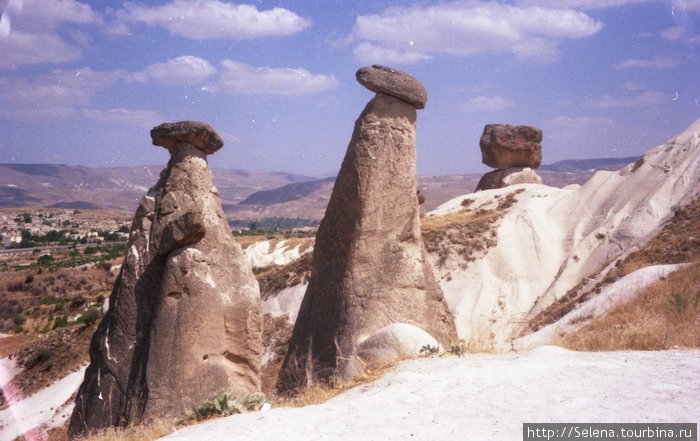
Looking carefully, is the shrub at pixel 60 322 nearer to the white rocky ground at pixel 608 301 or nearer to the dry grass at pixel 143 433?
the white rocky ground at pixel 608 301

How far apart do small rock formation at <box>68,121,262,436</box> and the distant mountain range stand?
3043 inches

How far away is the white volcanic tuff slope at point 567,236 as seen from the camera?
690 inches

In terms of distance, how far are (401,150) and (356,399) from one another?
317cm

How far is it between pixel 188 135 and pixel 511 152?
23.0 meters

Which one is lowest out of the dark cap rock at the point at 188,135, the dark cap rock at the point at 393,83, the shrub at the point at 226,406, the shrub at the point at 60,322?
the shrub at the point at 60,322

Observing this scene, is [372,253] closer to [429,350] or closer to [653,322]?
[429,350]

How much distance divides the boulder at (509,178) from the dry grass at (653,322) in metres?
17.6

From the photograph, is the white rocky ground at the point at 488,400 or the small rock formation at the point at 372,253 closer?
the white rocky ground at the point at 488,400

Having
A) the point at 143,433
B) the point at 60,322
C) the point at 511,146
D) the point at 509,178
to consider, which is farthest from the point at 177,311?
the point at 511,146

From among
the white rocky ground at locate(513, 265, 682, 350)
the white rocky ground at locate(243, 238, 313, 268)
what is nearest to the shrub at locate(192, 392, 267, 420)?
the white rocky ground at locate(513, 265, 682, 350)

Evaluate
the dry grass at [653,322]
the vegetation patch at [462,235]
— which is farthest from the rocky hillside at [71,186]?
the dry grass at [653,322]

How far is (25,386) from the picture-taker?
52.1 ft

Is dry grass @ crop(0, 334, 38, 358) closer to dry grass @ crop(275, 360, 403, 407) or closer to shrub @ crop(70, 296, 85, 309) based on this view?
shrub @ crop(70, 296, 85, 309)

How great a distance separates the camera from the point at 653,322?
7.64m
